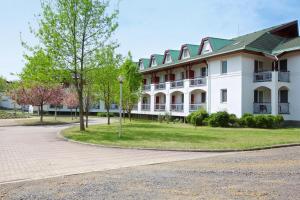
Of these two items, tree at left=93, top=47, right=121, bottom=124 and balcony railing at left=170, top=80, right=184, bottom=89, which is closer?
tree at left=93, top=47, right=121, bottom=124

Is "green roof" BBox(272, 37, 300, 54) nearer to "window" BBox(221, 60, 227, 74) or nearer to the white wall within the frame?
the white wall

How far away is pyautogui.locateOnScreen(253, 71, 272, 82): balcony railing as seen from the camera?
2934 cm

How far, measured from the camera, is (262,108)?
30188mm

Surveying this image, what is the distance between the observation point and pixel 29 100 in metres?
37.5

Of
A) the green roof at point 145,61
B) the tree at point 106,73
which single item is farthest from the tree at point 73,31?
the green roof at point 145,61

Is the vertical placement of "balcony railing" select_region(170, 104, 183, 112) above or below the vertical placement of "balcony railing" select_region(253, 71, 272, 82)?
below

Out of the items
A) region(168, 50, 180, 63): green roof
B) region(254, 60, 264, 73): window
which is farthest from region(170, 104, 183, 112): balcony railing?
region(254, 60, 264, 73): window

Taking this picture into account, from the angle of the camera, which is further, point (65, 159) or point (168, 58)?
point (168, 58)

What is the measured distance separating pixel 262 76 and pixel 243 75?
1.73 meters

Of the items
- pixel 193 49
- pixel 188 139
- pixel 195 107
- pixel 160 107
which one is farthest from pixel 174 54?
pixel 188 139

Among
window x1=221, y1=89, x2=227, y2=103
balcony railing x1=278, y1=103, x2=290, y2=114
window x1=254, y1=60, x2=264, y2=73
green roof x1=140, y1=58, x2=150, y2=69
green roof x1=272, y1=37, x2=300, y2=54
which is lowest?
balcony railing x1=278, y1=103, x2=290, y2=114

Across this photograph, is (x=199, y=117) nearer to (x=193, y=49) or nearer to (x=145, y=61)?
(x=193, y=49)

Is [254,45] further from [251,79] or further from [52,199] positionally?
[52,199]

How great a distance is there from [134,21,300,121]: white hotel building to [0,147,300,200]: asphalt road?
20246mm
